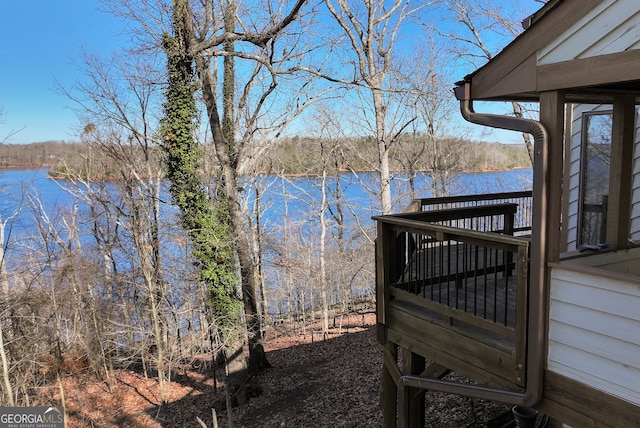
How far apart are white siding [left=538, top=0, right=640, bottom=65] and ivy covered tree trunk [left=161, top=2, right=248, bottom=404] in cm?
1018

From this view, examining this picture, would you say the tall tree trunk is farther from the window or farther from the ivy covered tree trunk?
the window

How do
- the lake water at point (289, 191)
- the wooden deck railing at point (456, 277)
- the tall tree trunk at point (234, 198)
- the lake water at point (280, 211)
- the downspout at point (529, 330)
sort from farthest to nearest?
the lake water at point (280, 211) < the lake water at point (289, 191) < the tall tree trunk at point (234, 198) < the wooden deck railing at point (456, 277) < the downspout at point (529, 330)

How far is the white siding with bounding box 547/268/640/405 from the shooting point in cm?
264

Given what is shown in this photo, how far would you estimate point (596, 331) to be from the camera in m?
2.81

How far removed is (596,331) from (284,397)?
915cm

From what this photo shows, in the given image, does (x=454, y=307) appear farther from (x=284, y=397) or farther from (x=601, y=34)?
(x=284, y=397)

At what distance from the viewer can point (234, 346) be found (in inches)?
466

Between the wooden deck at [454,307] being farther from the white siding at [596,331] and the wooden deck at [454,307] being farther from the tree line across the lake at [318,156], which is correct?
the tree line across the lake at [318,156]

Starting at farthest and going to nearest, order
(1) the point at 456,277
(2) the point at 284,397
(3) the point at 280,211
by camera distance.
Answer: (3) the point at 280,211 → (2) the point at 284,397 → (1) the point at 456,277

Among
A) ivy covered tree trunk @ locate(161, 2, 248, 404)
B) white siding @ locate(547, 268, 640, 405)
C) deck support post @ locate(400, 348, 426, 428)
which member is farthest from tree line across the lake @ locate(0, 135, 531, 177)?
white siding @ locate(547, 268, 640, 405)

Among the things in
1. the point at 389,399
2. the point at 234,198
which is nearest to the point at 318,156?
the point at 234,198

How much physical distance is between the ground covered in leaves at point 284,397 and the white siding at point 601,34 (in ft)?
17.6

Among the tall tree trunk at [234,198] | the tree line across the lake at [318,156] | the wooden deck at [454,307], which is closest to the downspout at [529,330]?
the wooden deck at [454,307]

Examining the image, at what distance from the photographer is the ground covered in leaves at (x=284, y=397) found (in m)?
7.96
